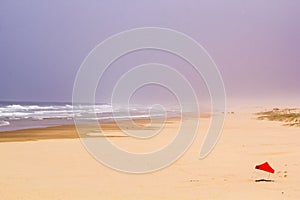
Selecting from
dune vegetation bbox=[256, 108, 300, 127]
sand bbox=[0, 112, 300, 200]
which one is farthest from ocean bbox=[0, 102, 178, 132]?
sand bbox=[0, 112, 300, 200]

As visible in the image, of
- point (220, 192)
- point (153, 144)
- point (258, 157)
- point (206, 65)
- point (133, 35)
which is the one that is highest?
point (133, 35)

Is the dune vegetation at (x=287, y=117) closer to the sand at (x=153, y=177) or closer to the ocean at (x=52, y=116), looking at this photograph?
the ocean at (x=52, y=116)

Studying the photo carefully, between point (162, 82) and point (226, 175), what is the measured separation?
50.5 feet

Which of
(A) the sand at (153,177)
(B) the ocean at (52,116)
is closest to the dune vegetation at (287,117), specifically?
(B) the ocean at (52,116)

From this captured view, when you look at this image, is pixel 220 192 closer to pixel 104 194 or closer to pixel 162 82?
pixel 104 194

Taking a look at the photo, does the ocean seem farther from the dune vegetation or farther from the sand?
the sand

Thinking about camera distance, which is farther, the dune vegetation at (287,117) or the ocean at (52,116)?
the ocean at (52,116)

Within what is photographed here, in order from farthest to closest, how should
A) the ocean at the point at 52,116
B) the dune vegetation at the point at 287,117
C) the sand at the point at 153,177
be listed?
the ocean at the point at 52,116 → the dune vegetation at the point at 287,117 → the sand at the point at 153,177

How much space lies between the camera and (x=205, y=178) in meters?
9.95

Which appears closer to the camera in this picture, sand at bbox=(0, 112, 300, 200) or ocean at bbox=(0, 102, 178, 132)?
sand at bbox=(0, 112, 300, 200)

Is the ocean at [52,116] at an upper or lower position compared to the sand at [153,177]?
upper

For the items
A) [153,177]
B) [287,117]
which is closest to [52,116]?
[287,117]

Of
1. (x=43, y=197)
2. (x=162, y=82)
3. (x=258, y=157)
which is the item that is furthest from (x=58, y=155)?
(x=162, y=82)

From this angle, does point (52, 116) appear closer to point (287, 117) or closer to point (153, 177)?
point (287, 117)
